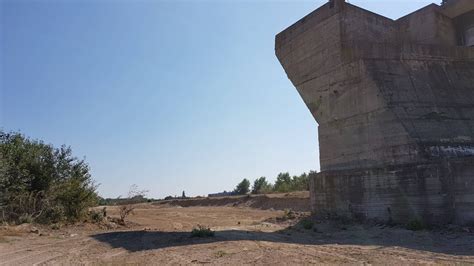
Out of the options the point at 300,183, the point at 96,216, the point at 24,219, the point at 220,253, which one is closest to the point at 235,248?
the point at 220,253

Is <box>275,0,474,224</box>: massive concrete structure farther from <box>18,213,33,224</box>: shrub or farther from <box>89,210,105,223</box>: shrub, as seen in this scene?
<box>18,213,33,224</box>: shrub

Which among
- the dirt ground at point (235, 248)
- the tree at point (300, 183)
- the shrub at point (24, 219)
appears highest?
the tree at point (300, 183)

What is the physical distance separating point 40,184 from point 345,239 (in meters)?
12.2

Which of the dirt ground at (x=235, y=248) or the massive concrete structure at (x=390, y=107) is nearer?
the dirt ground at (x=235, y=248)

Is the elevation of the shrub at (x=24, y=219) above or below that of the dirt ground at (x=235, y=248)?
above

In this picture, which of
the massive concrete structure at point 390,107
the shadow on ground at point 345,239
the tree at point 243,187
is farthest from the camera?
the tree at point 243,187

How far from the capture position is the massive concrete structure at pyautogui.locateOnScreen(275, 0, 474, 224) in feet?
47.4

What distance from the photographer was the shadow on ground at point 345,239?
1119cm

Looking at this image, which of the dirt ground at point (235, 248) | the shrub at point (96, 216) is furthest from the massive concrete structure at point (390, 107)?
the shrub at point (96, 216)

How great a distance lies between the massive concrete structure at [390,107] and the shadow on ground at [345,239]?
124 cm

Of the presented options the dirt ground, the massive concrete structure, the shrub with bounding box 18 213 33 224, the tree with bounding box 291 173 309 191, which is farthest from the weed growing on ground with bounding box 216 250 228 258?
the tree with bounding box 291 173 309 191

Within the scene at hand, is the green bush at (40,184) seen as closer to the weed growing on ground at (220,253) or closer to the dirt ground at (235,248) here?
the dirt ground at (235,248)

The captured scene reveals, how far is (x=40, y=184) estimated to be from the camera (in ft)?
57.5

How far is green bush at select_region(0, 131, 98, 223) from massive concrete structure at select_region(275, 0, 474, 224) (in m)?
10.3
